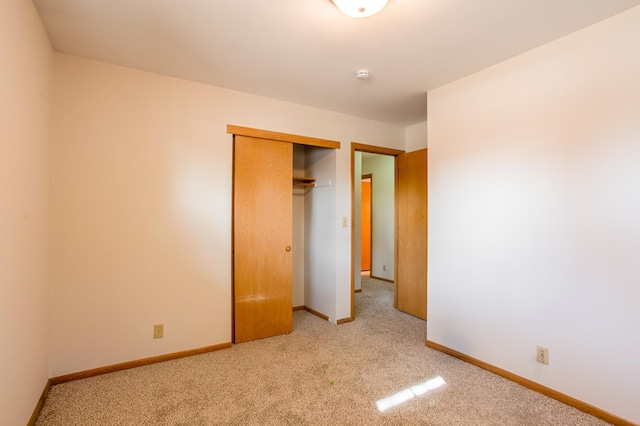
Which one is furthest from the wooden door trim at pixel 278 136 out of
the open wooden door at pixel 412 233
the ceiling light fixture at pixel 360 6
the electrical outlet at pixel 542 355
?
the electrical outlet at pixel 542 355

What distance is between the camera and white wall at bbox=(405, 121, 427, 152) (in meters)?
4.05

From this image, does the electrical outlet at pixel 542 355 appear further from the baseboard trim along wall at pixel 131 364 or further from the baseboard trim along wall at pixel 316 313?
the baseboard trim along wall at pixel 131 364

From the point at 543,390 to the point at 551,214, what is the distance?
1268mm

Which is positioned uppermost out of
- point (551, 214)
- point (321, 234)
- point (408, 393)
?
point (551, 214)

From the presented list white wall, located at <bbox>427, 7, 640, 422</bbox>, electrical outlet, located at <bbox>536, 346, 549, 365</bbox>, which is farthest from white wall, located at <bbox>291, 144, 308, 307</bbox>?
electrical outlet, located at <bbox>536, 346, 549, 365</bbox>

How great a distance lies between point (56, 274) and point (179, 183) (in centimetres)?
113

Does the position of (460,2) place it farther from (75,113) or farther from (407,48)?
(75,113)

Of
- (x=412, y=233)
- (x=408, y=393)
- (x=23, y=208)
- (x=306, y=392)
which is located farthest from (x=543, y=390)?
(x=23, y=208)

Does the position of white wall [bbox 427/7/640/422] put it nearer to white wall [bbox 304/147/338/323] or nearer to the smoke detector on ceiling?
the smoke detector on ceiling

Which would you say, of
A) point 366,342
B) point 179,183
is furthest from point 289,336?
point 179,183

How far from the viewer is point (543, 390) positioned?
218cm

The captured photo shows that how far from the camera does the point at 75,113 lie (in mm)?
2383

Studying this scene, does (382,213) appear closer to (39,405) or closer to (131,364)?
(131,364)

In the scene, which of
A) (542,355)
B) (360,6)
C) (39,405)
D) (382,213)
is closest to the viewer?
(360,6)
